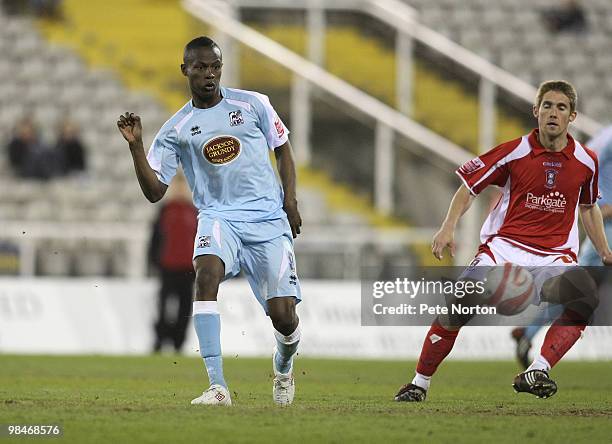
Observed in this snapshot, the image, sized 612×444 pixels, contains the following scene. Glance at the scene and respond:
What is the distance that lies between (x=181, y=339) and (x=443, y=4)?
10.8m

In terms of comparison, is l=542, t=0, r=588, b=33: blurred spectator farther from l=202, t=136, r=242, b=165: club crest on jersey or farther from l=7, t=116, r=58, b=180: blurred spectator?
l=202, t=136, r=242, b=165: club crest on jersey

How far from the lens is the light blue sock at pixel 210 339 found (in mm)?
7797

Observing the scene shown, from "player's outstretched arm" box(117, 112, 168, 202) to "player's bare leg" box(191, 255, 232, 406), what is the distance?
55 cm

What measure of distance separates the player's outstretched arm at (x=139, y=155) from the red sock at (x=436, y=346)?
77.7 inches

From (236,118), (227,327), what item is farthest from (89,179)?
(236,118)

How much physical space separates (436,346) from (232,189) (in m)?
1.68

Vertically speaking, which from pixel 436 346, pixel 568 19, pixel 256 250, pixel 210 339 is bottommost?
pixel 436 346

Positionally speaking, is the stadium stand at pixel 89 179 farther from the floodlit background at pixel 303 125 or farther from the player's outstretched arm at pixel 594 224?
the player's outstretched arm at pixel 594 224

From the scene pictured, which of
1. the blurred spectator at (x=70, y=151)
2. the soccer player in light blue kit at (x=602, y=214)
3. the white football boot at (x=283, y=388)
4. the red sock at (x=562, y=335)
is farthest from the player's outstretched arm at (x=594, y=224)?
the blurred spectator at (x=70, y=151)

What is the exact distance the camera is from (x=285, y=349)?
26.8 feet

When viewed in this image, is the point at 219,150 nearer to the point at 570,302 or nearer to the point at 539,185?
the point at 539,185

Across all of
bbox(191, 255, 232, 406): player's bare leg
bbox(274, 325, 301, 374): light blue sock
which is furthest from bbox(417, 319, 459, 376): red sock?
bbox(191, 255, 232, 406): player's bare leg

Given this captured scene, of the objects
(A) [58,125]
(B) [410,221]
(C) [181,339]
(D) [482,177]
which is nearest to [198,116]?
(D) [482,177]

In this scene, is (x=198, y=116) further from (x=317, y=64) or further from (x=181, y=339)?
(x=317, y=64)
